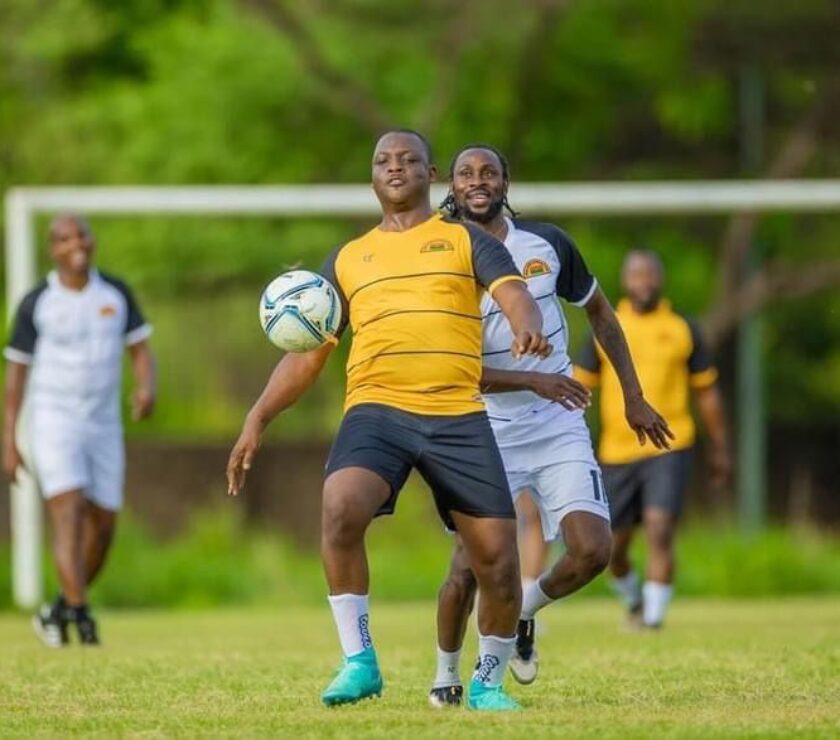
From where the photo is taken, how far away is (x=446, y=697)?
9344 mm

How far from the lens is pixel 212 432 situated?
25984 mm

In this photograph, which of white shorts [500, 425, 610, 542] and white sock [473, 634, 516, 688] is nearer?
white sock [473, 634, 516, 688]

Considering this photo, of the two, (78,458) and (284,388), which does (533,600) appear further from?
(78,458)

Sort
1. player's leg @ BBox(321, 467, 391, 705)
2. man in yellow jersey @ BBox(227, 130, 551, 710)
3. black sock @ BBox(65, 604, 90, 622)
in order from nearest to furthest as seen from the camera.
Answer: player's leg @ BBox(321, 467, 391, 705), man in yellow jersey @ BBox(227, 130, 551, 710), black sock @ BBox(65, 604, 90, 622)

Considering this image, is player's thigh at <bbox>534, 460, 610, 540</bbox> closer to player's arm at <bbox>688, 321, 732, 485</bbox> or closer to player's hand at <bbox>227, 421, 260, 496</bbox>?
player's hand at <bbox>227, 421, 260, 496</bbox>

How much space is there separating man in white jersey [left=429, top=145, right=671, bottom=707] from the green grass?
62cm

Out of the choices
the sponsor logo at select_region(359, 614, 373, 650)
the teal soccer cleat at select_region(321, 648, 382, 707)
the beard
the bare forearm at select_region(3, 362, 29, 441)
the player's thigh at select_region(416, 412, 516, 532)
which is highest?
the beard

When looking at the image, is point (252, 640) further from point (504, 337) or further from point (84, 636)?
point (504, 337)

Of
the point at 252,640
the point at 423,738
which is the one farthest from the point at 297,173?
the point at 423,738

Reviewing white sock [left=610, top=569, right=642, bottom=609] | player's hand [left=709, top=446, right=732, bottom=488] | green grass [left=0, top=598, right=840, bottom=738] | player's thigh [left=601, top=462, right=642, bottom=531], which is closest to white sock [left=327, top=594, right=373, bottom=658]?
green grass [left=0, top=598, right=840, bottom=738]

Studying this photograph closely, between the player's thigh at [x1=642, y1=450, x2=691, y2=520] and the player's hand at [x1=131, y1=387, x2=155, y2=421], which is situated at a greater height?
the player's hand at [x1=131, y1=387, x2=155, y2=421]

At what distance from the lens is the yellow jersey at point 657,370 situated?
15719 millimetres

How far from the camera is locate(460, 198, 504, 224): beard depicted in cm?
1007

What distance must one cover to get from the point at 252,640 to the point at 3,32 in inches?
587
